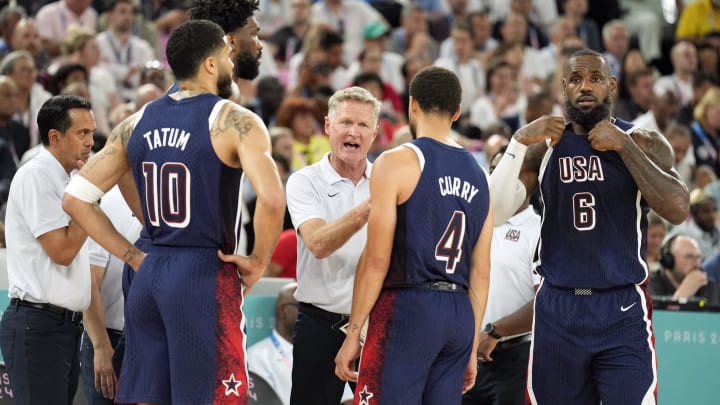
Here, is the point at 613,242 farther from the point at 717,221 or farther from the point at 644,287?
the point at 717,221

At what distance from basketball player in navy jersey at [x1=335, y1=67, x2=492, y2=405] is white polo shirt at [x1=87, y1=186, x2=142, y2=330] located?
1.71 meters

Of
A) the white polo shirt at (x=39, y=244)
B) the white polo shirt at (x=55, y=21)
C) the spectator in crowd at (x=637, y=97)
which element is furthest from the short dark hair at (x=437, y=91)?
the spectator in crowd at (x=637, y=97)

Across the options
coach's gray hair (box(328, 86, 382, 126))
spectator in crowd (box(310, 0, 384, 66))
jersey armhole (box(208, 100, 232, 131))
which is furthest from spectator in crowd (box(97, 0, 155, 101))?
jersey armhole (box(208, 100, 232, 131))

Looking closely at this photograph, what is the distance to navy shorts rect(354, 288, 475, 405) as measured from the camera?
576 cm

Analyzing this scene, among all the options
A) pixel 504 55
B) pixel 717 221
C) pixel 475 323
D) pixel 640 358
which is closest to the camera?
pixel 475 323

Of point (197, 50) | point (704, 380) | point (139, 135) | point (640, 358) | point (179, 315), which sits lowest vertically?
point (704, 380)

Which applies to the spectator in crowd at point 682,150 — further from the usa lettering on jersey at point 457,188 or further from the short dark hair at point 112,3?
the usa lettering on jersey at point 457,188

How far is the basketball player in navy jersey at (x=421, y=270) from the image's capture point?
5746 mm

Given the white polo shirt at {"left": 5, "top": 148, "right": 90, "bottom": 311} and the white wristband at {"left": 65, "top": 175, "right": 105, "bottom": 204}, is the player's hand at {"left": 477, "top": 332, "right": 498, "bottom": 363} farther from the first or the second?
the white wristband at {"left": 65, "top": 175, "right": 105, "bottom": 204}

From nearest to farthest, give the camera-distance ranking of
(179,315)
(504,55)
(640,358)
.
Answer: (179,315)
(640,358)
(504,55)

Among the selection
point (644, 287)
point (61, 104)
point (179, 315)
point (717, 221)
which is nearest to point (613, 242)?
point (644, 287)

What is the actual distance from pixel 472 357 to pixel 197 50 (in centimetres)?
202

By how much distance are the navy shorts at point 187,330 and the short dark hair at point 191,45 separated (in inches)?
34.6

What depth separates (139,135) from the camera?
568 cm
